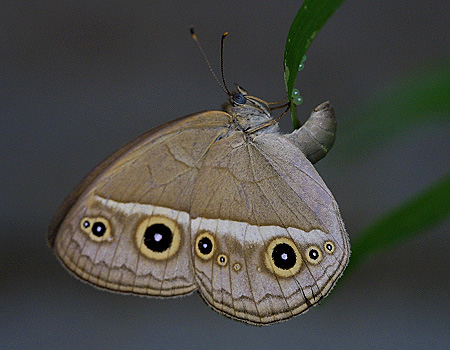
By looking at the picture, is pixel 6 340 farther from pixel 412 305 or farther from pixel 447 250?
pixel 447 250

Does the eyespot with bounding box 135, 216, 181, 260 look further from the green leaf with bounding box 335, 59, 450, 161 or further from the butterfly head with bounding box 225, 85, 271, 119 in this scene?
the green leaf with bounding box 335, 59, 450, 161

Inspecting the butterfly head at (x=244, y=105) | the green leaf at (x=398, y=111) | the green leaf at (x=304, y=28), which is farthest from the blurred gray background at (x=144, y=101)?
the green leaf at (x=304, y=28)

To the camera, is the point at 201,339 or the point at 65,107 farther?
the point at 65,107

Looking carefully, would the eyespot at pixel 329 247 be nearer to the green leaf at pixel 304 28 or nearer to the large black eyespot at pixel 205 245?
the large black eyespot at pixel 205 245

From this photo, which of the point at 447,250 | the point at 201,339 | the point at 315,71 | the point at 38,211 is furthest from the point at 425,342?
the point at 38,211

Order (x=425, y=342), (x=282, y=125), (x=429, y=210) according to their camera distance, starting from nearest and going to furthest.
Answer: (x=429, y=210) < (x=425, y=342) < (x=282, y=125)

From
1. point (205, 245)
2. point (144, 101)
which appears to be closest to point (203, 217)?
point (205, 245)

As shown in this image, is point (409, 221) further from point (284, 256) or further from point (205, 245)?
point (205, 245)
